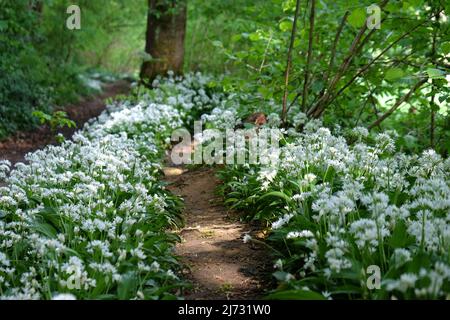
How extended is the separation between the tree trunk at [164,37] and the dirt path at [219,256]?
7.57 metres

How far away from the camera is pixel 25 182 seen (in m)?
5.10

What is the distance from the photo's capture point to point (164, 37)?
1273cm

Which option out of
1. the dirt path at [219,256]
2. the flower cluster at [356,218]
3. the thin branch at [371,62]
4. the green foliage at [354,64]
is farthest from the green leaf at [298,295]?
the thin branch at [371,62]

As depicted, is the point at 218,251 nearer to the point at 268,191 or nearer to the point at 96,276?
the point at 268,191

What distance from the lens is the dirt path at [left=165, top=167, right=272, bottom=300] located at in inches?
145

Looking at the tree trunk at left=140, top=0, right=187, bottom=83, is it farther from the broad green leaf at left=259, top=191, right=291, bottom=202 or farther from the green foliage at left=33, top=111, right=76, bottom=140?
the broad green leaf at left=259, top=191, right=291, bottom=202

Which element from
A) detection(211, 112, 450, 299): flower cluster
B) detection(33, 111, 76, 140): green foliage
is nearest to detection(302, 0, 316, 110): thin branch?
detection(211, 112, 450, 299): flower cluster

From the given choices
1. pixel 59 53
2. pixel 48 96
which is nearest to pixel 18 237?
pixel 48 96

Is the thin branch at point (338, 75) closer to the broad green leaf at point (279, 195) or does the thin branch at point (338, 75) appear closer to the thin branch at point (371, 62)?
the thin branch at point (371, 62)

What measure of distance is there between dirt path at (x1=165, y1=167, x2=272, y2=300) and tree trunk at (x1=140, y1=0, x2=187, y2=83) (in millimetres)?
7567

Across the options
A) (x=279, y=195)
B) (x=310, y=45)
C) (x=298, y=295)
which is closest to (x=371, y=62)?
(x=310, y=45)

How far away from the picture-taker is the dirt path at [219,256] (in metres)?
3.68

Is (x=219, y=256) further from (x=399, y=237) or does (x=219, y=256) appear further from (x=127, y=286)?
(x=399, y=237)

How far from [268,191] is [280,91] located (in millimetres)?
2060
